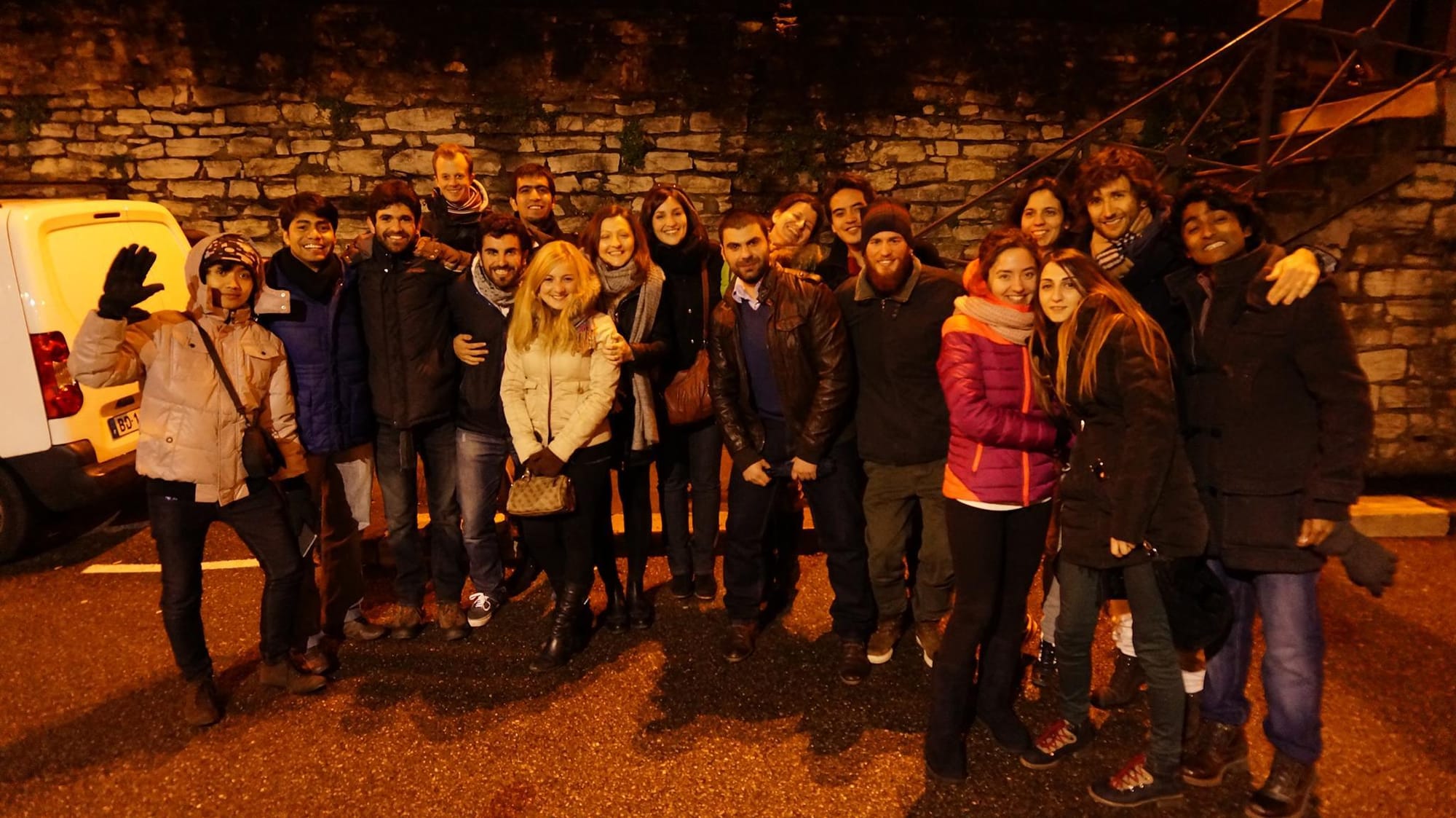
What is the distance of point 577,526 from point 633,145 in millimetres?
4218

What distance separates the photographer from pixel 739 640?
156 inches

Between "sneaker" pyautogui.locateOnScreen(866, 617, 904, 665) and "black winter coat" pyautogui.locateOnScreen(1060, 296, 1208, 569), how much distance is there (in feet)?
3.65

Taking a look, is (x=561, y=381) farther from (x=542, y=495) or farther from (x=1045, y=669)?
(x=1045, y=669)

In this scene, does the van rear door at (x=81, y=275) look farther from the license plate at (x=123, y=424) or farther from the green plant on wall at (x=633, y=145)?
the green plant on wall at (x=633, y=145)

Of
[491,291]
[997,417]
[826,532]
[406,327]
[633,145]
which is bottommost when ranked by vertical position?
[826,532]

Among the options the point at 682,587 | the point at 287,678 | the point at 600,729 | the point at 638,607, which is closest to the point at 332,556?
the point at 287,678

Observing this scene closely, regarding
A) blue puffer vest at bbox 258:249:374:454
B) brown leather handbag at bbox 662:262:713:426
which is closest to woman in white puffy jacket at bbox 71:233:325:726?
blue puffer vest at bbox 258:249:374:454

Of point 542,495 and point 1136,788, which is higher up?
point 542,495

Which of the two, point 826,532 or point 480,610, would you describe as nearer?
point 826,532

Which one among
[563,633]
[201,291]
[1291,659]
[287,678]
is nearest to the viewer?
[1291,659]

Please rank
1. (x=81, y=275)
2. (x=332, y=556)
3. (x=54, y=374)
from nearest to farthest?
(x=332, y=556), (x=54, y=374), (x=81, y=275)

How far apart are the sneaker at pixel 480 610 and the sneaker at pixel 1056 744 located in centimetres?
258

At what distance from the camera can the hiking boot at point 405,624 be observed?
13.6 feet

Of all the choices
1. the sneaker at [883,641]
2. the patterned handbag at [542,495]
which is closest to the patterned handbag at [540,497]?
the patterned handbag at [542,495]
